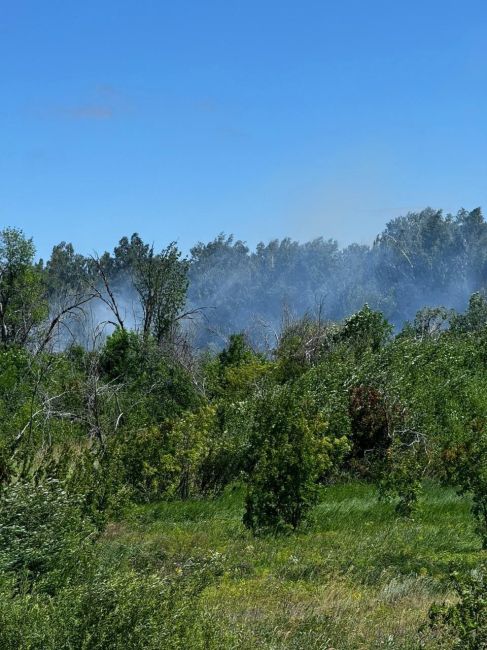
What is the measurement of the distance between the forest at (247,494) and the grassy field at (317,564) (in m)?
0.03

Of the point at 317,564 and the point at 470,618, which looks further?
the point at 317,564

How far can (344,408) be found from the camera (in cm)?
1969

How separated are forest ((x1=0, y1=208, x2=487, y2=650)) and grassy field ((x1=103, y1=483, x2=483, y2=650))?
1.3 inches

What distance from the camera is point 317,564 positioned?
10.1 metres

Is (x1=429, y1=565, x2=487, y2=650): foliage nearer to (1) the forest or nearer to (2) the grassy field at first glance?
(1) the forest

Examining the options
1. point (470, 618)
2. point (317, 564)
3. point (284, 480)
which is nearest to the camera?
point (470, 618)

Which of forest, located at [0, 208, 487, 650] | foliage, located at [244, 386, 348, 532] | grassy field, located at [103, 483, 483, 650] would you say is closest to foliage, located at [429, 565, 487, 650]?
forest, located at [0, 208, 487, 650]

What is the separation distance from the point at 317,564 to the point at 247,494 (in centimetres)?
303

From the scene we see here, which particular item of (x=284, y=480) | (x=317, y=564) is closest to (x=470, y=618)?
(x=317, y=564)

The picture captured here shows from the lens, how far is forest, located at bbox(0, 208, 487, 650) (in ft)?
23.0

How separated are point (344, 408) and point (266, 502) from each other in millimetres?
6954

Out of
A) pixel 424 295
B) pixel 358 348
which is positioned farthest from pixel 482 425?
pixel 424 295

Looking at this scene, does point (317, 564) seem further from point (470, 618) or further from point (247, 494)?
point (470, 618)

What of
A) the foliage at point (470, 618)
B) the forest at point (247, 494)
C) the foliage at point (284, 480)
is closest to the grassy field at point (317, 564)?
the forest at point (247, 494)
